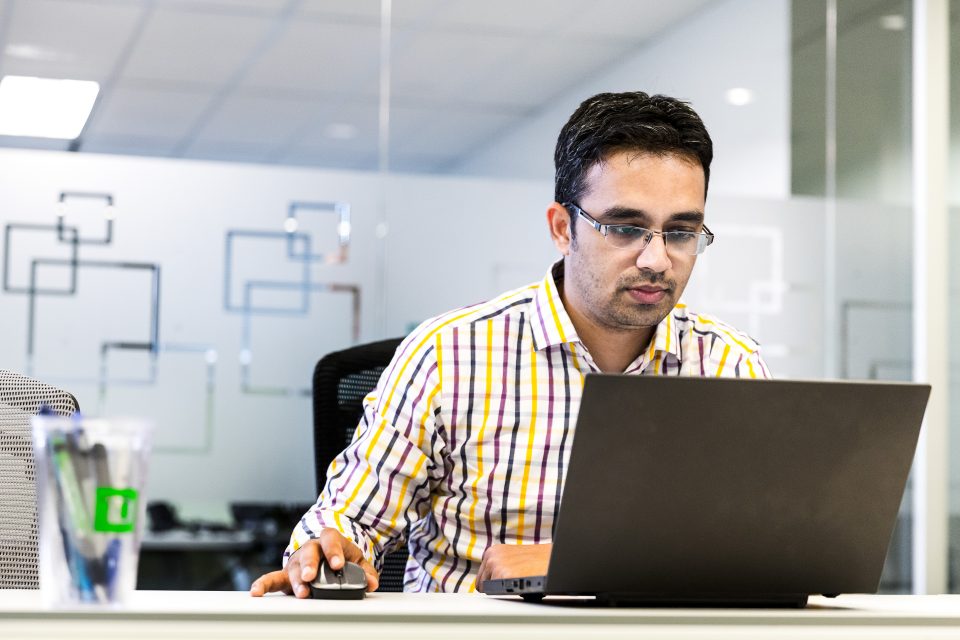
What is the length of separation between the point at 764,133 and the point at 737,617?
323 centimetres

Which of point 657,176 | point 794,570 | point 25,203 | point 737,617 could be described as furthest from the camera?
point 25,203

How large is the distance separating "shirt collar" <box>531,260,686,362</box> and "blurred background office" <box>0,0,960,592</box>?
1.97 m

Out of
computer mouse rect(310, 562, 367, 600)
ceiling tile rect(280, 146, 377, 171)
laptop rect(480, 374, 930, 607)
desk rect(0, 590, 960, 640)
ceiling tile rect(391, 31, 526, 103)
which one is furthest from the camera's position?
ceiling tile rect(391, 31, 526, 103)

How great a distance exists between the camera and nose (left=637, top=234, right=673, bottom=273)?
151cm

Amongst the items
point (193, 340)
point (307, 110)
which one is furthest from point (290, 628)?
point (307, 110)

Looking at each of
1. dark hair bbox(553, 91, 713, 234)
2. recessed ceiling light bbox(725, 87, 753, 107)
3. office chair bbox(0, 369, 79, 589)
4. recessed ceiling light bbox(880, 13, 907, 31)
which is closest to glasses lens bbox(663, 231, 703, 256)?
dark hair bbox(553, 91, 713, 234)

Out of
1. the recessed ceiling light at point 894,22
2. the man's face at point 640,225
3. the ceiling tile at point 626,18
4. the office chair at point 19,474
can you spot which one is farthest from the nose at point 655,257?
the recessed ceiling light at point 894,22

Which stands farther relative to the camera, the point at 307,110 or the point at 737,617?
the point at 307,110

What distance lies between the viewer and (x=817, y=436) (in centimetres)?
98

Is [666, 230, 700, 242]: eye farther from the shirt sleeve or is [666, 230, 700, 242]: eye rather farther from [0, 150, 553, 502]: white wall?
[0, 150, 553, 502]: white wall

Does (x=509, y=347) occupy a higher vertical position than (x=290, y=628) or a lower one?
higher

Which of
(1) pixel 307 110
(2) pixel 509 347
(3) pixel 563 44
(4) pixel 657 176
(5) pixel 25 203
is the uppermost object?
(3) pixel 563 44

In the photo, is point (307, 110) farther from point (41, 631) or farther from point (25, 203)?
point (41, 631)

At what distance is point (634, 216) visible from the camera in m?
1.54
